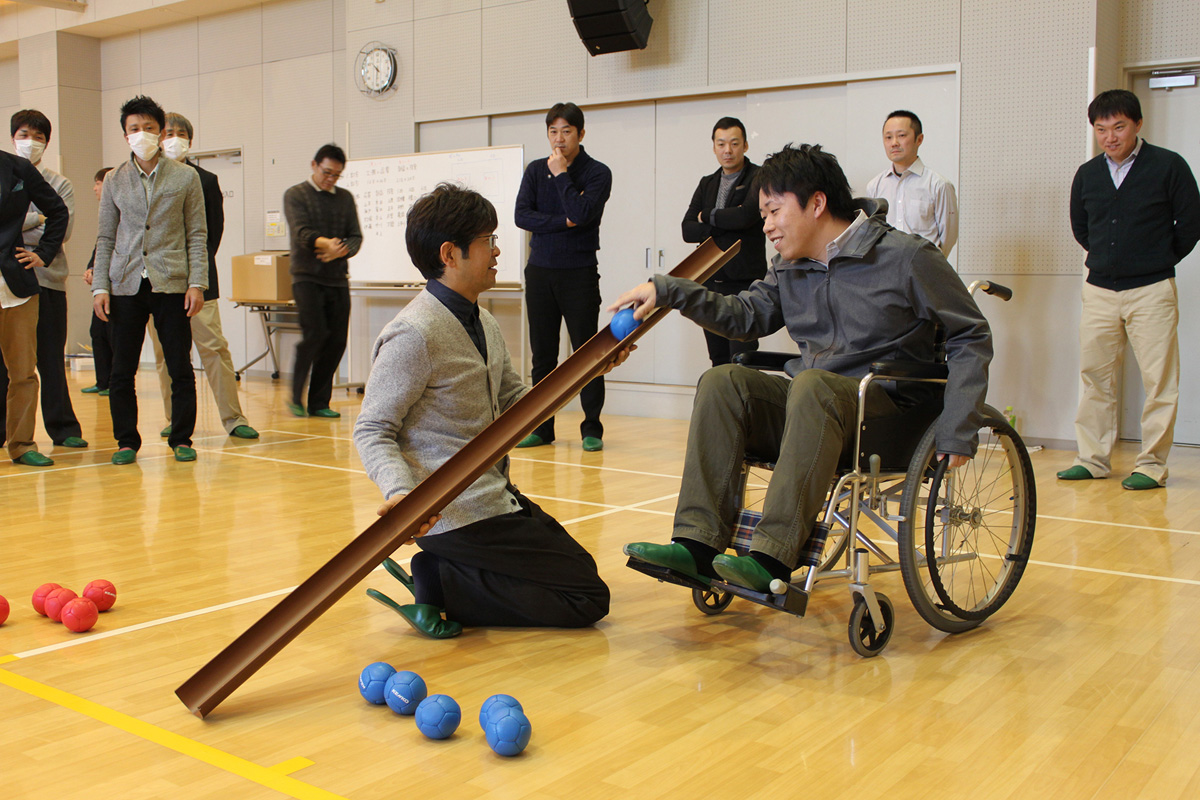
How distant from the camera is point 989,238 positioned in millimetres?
5043

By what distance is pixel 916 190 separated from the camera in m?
4.40

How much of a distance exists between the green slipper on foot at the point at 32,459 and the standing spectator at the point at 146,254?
0.93 feet

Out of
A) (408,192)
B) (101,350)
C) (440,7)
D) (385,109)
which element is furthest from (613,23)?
(101,350)

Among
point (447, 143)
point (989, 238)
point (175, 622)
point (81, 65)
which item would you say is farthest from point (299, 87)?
point (175, 622)

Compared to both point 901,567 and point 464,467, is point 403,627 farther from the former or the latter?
point 901,567

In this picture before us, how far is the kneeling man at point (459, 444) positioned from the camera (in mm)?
2160

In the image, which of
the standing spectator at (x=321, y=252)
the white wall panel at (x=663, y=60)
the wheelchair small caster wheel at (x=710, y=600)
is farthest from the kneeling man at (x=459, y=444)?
the white wall panel at (x=663, y=60)

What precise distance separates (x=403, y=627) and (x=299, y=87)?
7230 mm

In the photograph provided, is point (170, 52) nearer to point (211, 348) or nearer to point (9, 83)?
point (9, 83)

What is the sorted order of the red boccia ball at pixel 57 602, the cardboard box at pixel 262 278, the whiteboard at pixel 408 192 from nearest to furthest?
the red boccia ball at pixel 57 602, the whiteboard at pixel 408 192, the cardboard box at pixel 262 278

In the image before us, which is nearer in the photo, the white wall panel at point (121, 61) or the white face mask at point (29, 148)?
the white face mask at point (29, 148)

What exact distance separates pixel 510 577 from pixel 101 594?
0.94m

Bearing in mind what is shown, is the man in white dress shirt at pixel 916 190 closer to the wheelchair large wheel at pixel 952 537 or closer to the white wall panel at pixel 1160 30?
the white wall panel at pixel 1160 30

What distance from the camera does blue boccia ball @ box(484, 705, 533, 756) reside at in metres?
1.56
